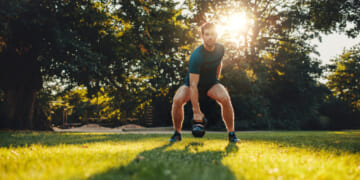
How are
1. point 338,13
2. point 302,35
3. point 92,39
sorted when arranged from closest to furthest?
point 338,13
point 92,39
point 302,35

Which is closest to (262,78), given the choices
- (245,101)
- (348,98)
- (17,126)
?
(245,101)

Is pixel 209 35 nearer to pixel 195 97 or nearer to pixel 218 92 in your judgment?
pixel 218 92

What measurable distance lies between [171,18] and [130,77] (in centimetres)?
436

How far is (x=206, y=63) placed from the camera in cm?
556

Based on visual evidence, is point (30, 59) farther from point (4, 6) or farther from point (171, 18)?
point (171, 18)

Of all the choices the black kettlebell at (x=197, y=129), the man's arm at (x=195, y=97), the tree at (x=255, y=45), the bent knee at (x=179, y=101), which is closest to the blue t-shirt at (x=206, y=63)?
the man's arm at (x=195, y=97)

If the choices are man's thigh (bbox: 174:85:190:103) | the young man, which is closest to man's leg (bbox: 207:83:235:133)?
the young man

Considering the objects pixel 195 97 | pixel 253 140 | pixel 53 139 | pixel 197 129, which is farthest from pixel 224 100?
pixel 53 139

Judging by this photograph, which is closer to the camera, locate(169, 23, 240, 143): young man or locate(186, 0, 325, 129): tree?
locate(169, 23, 240, 143): young man

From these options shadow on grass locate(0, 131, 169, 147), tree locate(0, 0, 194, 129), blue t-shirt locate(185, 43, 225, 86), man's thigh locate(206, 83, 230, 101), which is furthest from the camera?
tree locate(0, 0, 194, 129)

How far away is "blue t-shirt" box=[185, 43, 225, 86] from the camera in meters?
5.27

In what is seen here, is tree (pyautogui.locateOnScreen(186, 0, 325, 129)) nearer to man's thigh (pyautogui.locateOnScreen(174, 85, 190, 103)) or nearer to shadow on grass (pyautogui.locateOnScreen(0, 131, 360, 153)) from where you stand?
shadow on grass (pyautogui.locateOnScreen(0, 131, 360, 153))

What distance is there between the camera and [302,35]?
24578mm

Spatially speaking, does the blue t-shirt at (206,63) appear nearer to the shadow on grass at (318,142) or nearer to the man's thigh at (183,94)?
the man's thigh at (183,94)
